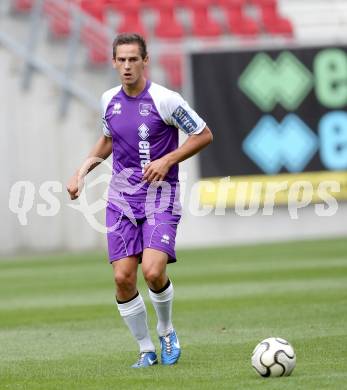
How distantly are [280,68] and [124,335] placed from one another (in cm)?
1394

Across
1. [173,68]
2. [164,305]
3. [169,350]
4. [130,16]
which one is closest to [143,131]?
[164,305]

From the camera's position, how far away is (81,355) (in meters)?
8.50

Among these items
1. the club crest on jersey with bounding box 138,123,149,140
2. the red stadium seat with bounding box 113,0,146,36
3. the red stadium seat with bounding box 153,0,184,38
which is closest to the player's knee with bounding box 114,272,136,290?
the club crest on jersey with bounding box 138,123,149,140

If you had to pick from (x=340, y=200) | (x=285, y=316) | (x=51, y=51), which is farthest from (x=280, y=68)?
(x=285, y=316)

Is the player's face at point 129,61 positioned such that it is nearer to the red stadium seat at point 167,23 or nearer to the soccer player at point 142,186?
the soccer player at point 142,186

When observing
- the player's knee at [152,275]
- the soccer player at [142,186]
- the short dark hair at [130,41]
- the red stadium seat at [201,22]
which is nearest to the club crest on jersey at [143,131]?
the soccer player at [142,186]

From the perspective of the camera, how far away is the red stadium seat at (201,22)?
23.6m

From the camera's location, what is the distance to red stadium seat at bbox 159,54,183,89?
72.6 ft

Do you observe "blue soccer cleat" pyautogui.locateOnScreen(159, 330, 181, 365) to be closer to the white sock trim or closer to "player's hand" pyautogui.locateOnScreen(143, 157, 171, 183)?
the white sock trim

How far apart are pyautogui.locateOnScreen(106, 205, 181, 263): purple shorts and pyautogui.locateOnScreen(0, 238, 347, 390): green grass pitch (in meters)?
0.78

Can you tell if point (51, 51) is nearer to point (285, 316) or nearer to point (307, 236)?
point (307, 236)

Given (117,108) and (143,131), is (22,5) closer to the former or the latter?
(117,108)

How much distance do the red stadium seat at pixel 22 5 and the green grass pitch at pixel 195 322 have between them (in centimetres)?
573

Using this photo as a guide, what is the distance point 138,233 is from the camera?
7879mm
